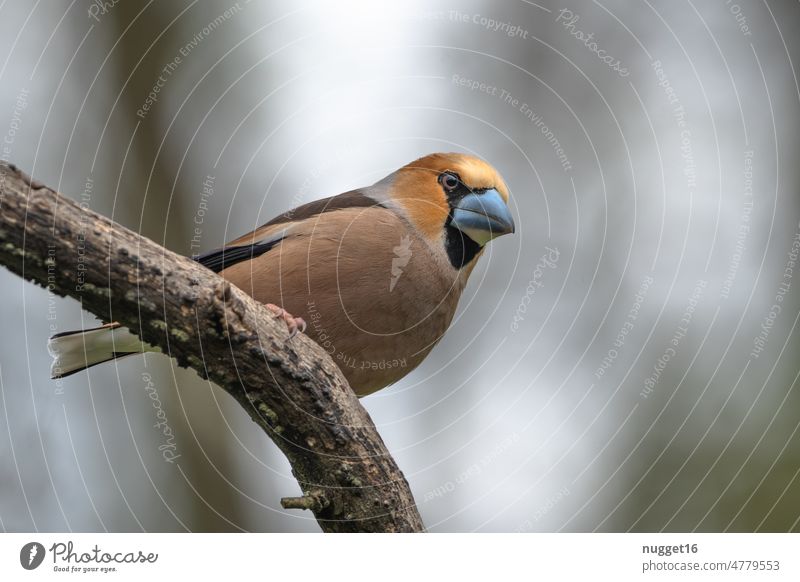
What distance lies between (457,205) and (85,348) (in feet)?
7.69

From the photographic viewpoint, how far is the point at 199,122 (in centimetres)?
698

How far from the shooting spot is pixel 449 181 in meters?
4.98

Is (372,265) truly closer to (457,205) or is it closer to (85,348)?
(457,205)

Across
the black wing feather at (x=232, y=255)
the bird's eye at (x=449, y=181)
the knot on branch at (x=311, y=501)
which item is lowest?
the knot on branch at (x=311, y=501)

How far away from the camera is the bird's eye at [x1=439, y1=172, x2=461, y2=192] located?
496 centimetres

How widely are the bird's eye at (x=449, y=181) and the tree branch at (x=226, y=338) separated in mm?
1755

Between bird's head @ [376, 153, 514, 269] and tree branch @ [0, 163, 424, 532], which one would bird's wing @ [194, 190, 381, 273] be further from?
tree branch @ [0, 163, 424, 532]

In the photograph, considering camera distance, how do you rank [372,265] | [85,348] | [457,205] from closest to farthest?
1. [372,265]
2. [85,348]
3. [457,205]

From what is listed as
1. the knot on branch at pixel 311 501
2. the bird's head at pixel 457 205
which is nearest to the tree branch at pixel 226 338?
the knot on branch at pixel 311 501

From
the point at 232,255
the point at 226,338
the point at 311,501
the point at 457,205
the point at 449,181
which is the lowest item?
the point at 311,501

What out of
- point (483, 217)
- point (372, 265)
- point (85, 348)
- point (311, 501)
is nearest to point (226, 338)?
point (311, 501)

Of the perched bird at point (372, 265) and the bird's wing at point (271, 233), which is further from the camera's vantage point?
the bird's wing at point (271, 233)

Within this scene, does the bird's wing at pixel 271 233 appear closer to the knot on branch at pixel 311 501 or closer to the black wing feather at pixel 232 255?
the black wing feather at pixel 232 255

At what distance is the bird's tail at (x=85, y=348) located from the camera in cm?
472
